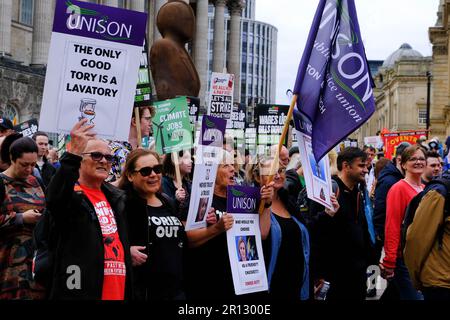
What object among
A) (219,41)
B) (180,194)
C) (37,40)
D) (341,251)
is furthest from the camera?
(219,41)

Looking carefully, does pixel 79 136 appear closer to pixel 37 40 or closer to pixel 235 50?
pixel 37 40

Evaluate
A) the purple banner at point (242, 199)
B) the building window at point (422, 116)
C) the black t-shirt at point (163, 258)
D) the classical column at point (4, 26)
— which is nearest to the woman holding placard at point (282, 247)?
the purple banner at point (242, 199)

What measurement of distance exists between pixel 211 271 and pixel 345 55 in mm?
1864

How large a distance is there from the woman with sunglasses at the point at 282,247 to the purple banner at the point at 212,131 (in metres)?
0.53

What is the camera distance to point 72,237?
16.3 ft

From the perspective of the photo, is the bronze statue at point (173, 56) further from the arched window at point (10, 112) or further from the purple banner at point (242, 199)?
the arched window at point (10, 112)

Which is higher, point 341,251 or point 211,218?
point 211,218

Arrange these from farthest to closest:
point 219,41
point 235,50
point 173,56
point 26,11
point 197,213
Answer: point 235,50, point 219,41, point 26,11, point 173,56, point 197,213

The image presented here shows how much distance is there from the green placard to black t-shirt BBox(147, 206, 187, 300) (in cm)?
318

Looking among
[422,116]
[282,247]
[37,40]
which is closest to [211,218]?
[282,247]

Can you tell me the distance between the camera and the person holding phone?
607 centimetres

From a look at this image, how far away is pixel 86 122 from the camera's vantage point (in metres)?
5.18

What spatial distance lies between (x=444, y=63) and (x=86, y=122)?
48.8 meters
